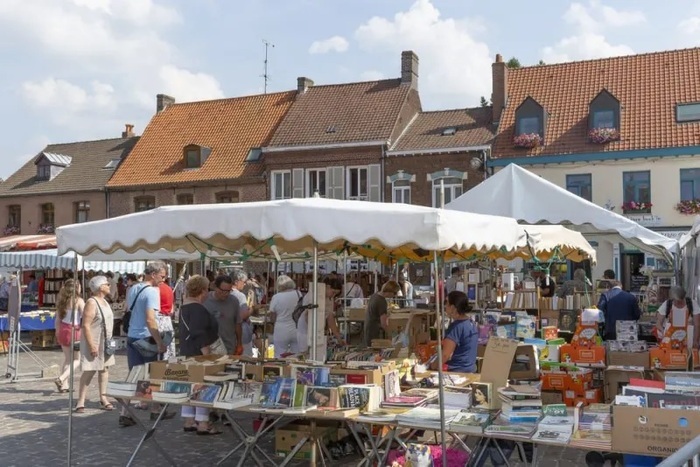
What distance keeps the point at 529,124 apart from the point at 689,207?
6.33m

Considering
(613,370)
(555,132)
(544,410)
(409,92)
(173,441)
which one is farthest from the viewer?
(409,92)

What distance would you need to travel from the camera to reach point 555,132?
997 inches

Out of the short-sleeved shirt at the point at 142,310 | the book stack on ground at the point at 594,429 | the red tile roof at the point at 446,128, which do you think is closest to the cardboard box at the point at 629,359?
the book stack on ground at the point at 594,429

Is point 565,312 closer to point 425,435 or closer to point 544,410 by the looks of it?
point 425,435

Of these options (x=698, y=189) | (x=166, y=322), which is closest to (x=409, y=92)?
(x=698, y=189)

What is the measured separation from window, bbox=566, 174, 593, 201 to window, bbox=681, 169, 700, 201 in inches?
116

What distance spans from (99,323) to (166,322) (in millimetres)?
848

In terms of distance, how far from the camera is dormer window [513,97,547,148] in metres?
25.0

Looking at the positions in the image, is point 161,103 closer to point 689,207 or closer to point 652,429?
point 689,207

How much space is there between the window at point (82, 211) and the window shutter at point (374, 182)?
15300 mm

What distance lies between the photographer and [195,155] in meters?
32.4

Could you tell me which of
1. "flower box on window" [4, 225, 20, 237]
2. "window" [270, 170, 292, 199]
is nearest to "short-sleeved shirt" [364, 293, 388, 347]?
"window" [270, 170, 292, 199]

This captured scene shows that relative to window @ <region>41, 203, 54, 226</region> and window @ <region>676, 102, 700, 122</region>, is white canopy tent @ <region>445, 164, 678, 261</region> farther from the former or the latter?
window @ <region>41, 203, 54, 226</region>

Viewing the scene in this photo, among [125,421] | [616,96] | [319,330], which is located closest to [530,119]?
[616,96]
